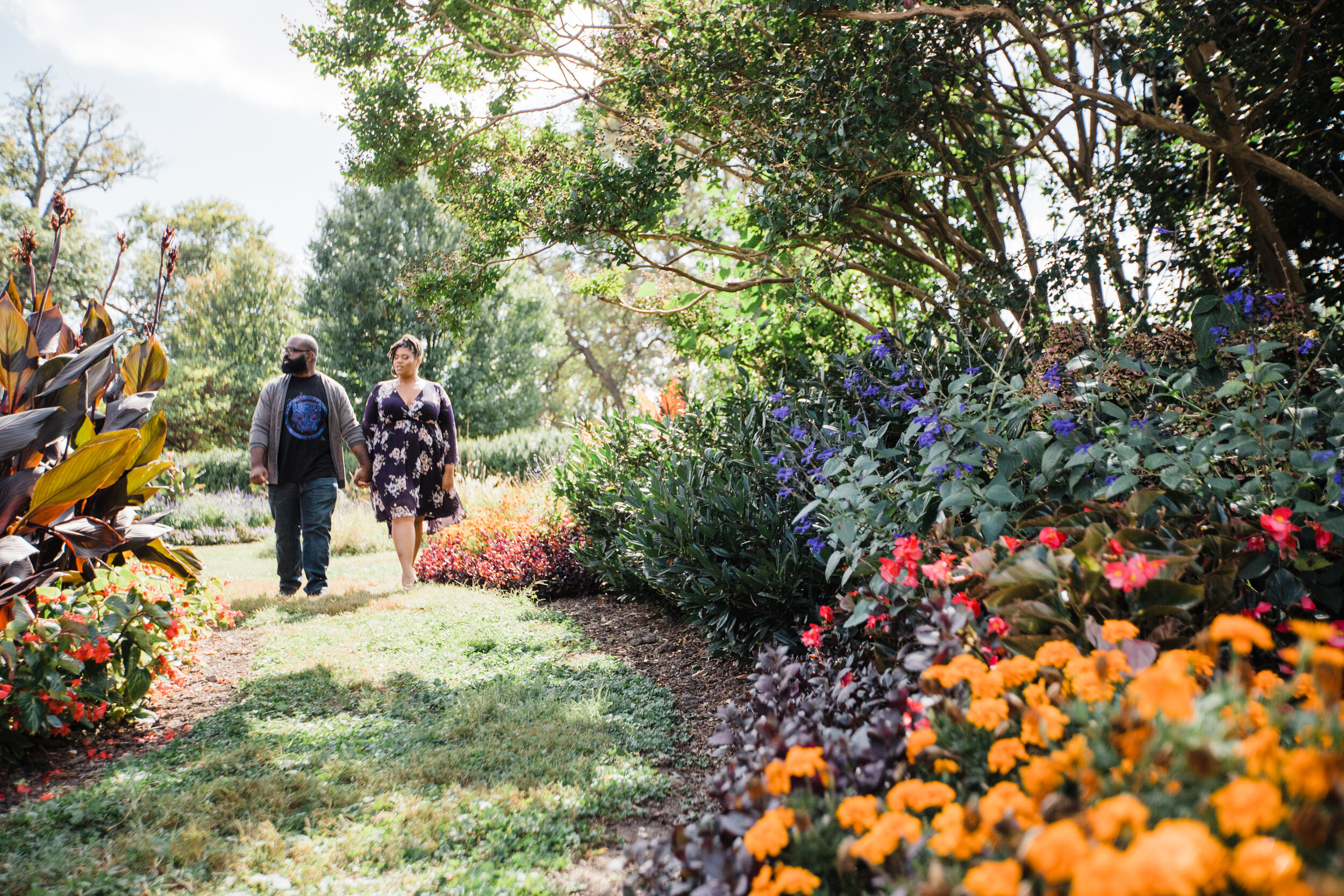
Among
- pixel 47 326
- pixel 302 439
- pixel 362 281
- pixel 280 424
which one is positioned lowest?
pixel 302 439

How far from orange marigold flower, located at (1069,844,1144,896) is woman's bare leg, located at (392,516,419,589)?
5398mm

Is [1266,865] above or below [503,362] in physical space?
below

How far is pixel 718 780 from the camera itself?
1677 millimetres

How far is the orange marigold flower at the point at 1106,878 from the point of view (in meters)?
0.67

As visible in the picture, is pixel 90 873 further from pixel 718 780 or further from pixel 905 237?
pixel 905 237

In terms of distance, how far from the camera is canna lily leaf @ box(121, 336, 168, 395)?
292 cm

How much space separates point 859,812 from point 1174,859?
54cm

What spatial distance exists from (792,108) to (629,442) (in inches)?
95.3

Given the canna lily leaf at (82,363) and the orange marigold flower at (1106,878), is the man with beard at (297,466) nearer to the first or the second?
the canna lily leaf at (82,363)

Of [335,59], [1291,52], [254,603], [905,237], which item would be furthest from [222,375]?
[1291,52]

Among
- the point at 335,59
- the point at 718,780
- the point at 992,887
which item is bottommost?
the point at 718,780

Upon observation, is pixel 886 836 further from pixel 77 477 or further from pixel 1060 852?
pixel 77 477

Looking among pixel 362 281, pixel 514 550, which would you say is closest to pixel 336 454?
pixel 514 550

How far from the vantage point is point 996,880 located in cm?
81
